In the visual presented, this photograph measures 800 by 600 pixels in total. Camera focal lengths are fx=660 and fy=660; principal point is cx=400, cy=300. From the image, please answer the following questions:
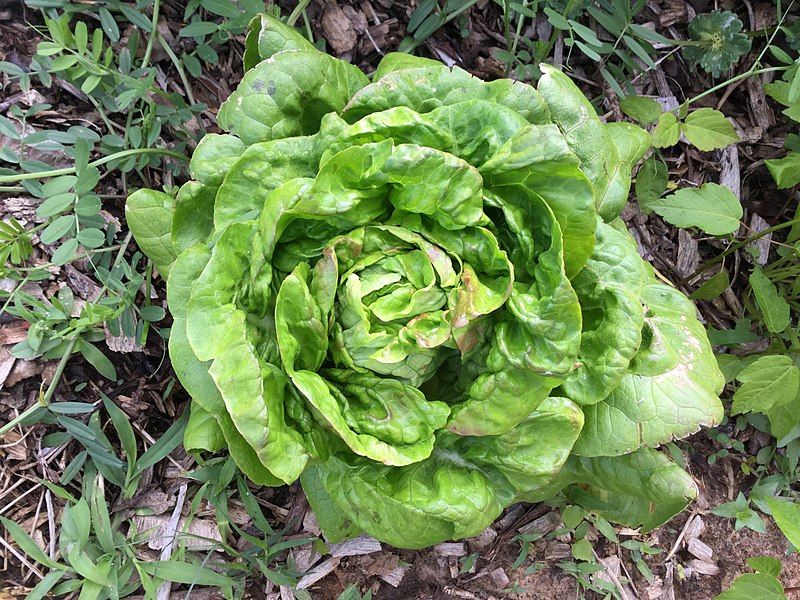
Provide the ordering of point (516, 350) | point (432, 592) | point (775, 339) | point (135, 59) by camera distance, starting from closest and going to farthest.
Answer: point (516, 350), point (135, 59), point (432, 592), point (775, 339)

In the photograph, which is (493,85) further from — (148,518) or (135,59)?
(148,518)

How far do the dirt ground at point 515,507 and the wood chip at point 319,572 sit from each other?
3 cm

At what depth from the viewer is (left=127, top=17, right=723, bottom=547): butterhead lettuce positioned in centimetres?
194

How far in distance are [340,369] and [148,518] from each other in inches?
51.6

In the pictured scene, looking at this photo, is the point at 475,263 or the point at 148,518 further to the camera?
the point at 148,518

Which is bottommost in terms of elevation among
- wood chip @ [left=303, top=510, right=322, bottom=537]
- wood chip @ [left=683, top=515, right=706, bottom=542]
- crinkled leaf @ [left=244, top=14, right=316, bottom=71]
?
wood chip @ [left=683, top=515, right=706, bottom=542]

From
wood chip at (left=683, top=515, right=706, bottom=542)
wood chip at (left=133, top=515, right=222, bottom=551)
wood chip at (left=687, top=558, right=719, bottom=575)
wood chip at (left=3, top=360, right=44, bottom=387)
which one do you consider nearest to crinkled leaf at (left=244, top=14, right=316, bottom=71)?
wood chip at (left=3, top=360, right=44, bottom=387)

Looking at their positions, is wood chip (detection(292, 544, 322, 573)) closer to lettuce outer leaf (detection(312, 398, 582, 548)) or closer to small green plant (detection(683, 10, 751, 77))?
lettuce outer leaf (detection(312, 398, 582, 548))

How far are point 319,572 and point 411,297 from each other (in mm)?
1625

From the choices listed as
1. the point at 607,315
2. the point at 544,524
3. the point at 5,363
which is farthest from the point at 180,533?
the point at 607,315

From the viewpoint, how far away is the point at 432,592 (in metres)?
3.10

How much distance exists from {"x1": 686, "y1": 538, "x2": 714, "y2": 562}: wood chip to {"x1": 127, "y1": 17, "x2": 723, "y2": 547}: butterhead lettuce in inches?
52.3

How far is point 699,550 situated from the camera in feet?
11.2

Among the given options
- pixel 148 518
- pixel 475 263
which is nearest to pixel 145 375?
pixel 148 518
